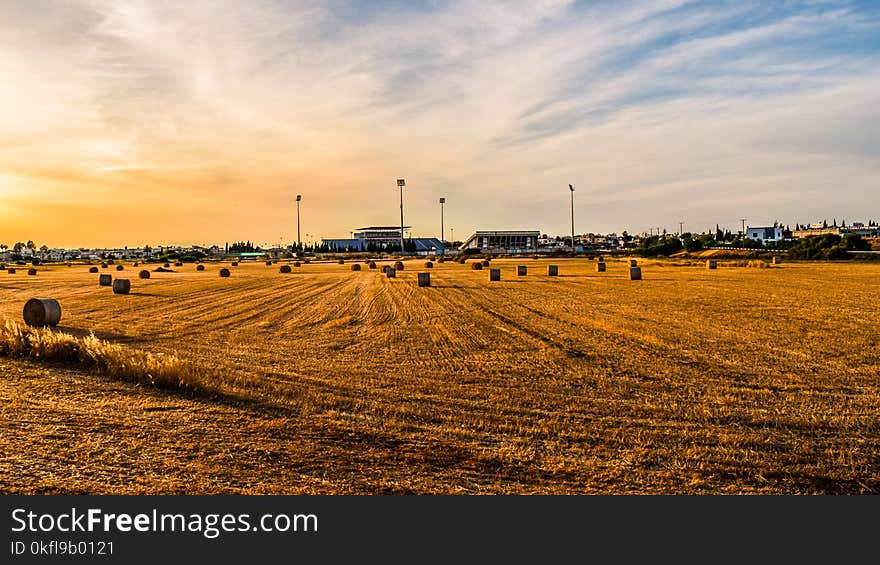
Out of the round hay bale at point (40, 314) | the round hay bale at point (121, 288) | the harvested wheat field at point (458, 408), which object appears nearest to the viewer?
the harvested wheat field at point (458, 408)

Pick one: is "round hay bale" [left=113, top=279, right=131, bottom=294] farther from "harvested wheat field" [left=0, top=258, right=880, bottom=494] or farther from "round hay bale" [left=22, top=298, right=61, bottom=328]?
"harvested wheat field" [left=0, top=258, right=880, bottom=494]

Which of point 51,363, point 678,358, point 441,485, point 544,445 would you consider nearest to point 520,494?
point 441,485

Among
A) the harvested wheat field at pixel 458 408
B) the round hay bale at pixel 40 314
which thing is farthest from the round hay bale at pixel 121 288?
the harvested wheat field at pixel 458 408

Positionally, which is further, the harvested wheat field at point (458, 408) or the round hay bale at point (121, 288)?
the round hay bale at point (121, 288)

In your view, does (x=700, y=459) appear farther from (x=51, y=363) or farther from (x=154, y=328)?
(x=154, y=328)

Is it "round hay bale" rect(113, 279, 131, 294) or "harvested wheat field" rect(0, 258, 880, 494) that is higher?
"round hay bale" rect(113, 279, 131, 294)

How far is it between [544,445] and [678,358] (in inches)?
282

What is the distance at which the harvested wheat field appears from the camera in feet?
25.0

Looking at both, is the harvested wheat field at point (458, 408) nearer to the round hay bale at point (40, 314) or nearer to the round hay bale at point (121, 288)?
the round hay bale at point (40, 314)

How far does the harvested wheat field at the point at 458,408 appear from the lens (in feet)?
25.0

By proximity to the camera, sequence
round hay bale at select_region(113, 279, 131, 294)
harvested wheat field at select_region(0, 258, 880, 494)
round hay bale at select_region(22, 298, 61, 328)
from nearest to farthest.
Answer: harvested wheat field at select_region(0, 258, 880, 494), round hay bale at select_region(22, 298, 61, 328), round hay bale at select_region(113, 279, 131, 294)

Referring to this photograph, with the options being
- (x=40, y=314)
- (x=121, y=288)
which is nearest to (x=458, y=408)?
(x=40, y=314)

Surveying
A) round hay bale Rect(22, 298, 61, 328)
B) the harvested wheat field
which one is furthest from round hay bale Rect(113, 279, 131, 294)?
the harvested wheat field

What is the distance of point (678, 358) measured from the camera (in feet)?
48.7
